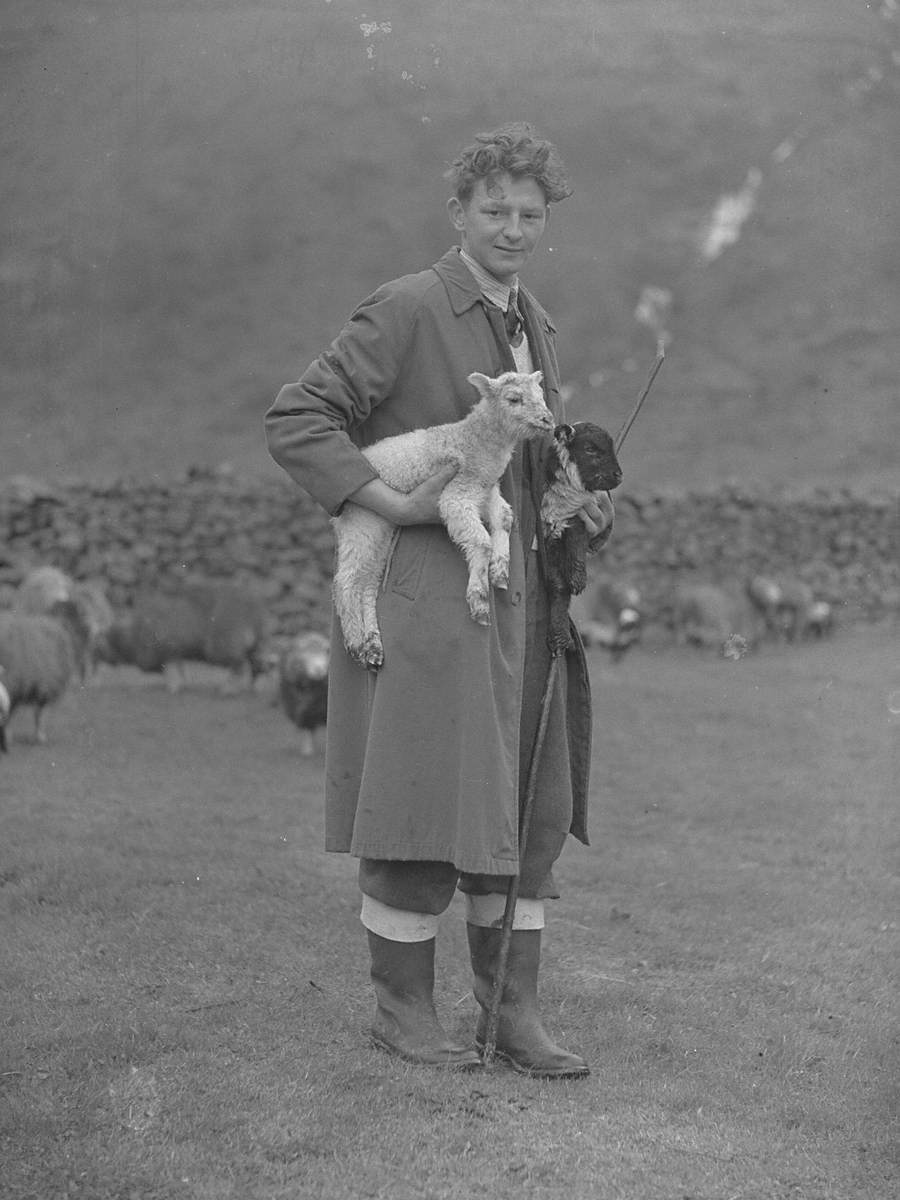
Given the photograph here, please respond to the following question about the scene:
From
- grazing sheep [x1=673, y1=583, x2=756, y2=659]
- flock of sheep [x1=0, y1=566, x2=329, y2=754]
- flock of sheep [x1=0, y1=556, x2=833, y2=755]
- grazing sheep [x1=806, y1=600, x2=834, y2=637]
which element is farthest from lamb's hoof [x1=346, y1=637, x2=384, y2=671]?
grazing sheep [x1=806, y1=600, x2=834, y2=637]

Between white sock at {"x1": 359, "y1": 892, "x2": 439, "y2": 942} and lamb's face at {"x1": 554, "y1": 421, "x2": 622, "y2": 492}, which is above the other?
lamb's face at {"x1": 554, "y1": 421, "x2": 622, "y2": 492}

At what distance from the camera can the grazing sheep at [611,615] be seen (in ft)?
43.0

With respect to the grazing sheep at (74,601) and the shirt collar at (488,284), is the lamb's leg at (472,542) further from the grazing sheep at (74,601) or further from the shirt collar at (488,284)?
the grazing sheep at (74,601)

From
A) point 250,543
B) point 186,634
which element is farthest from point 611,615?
point 186,634

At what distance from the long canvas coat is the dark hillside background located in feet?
24.0

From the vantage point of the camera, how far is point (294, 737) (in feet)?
31.2

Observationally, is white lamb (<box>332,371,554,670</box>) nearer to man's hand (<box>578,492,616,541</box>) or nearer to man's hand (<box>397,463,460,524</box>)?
man's hand (<box>397,463,460,524</box>)

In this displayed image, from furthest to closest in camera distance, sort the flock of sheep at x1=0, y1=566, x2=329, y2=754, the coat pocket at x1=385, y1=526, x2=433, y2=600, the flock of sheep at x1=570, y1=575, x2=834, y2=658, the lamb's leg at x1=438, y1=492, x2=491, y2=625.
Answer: the flock of sheep at x1=570, y1=575, x2=834, y2=658
the flock of sheep at x1=0, y1=566, x2=329, y2=754
the coat pocket at x1=385, y1=526, x2=433, y2=600
the lamb's leg at x1=438, y1=492, x2=491, y2=625

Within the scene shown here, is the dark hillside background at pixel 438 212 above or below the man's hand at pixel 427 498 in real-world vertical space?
above

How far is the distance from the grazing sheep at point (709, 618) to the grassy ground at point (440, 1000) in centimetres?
552

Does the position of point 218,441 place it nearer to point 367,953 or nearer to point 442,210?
point 442,210

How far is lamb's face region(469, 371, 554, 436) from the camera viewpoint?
12.0ft

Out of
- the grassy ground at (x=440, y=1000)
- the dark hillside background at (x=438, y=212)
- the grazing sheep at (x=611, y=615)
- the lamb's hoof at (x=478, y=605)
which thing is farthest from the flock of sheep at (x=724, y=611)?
the lamb's hoof at (x=478, y=605)

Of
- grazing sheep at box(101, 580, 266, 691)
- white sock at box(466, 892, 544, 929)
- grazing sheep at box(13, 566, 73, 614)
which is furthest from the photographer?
grazing sheep at box(101, 580, 266, 691)
